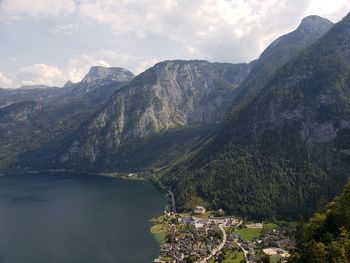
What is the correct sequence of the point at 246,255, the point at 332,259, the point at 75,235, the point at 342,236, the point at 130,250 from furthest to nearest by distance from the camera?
the point at 75,235 → the point at 130,250 → the point at 246,255 → the point at 342,236 → the point at 332,259

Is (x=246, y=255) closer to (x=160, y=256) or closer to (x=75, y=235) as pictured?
(x=160, y=256)

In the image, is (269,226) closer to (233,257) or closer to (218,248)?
(218,248)

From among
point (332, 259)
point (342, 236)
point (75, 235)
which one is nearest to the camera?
point (332, 259)

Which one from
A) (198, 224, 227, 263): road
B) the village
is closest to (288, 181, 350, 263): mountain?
the village

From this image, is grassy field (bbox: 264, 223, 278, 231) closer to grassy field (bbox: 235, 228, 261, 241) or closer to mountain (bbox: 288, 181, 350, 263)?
grassy field (bbox: 235, 228, 261, 241)

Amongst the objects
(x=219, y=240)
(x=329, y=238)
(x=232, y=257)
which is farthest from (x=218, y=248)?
(x=329, y=238)

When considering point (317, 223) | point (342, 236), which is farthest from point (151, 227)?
point (342, 236)

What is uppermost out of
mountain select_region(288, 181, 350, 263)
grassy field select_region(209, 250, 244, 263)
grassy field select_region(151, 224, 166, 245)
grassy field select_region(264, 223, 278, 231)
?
mountain select_region(288, 181, 350, 263)

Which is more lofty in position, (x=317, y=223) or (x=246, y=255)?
(x=317, y=223)

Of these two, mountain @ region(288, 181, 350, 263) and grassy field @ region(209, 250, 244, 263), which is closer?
mountain @ region(288, 181, 350, 263)
